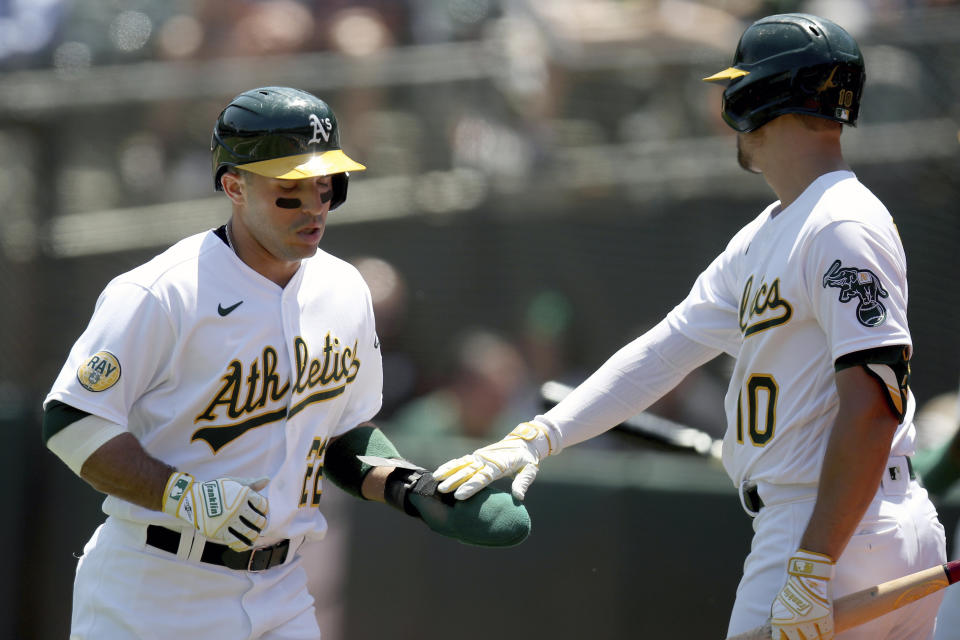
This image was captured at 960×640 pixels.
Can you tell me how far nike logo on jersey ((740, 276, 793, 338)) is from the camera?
2285 millimetres

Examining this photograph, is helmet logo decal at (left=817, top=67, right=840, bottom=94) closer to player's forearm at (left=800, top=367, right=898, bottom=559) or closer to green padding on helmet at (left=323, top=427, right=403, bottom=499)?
player's forearm at (left=800, top=367, right=898, bottom=559)

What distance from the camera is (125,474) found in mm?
2406

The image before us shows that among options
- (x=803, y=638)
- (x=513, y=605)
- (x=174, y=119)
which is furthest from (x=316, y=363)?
(x=174, y=119)

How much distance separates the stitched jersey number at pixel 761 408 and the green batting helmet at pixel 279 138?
41.1 inches

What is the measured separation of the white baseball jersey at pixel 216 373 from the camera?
243 cm

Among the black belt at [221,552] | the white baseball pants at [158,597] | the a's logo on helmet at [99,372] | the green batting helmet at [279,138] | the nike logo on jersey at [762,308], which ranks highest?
the green batting helmet at [279,138]

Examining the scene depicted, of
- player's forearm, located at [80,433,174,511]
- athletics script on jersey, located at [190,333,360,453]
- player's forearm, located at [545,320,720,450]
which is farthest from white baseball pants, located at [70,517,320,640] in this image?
player's forearm, located at [545,320,720,450]

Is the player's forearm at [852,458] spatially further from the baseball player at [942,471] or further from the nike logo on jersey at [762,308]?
the baseball player at [942,471]

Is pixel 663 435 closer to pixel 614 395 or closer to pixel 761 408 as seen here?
pixel 614 395

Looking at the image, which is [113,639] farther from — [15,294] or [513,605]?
[15,294]

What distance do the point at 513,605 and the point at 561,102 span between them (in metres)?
2.23

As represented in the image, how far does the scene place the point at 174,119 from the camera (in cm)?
518

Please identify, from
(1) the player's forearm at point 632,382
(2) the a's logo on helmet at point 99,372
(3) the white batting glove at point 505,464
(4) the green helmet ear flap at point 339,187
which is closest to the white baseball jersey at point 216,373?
(2) the a's logo on helmet at point 99,372

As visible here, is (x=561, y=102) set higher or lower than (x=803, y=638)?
higher
